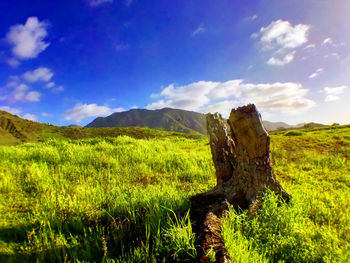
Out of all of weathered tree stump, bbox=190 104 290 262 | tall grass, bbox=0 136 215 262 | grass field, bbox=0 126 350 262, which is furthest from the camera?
weathered tree stump, bbox=190 104 290 262

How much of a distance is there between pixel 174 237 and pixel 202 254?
1.17 ft

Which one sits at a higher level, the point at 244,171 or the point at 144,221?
the point at 244,171

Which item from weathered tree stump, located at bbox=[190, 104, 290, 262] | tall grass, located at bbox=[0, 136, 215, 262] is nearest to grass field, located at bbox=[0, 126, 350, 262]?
tall grass, located at bbox=[0, 136, 215, 262]

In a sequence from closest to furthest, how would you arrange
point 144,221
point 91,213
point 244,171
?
point 144,221
point 91,213
point 244,171

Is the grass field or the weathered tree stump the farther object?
the weathered tree stump

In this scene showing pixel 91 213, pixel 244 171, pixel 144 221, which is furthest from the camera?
pixel 244 171

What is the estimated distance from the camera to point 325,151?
871 cm

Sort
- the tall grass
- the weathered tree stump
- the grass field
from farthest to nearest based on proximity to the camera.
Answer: the weathered tree stump → the tall grass → the grass field

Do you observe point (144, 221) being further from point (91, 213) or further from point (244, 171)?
point (244, 171)

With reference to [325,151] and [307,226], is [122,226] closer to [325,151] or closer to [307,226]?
[307,226]

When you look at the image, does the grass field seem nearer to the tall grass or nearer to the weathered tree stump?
the tall grass

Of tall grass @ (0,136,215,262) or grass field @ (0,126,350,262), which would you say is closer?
grass field @ (0,126,350,262)

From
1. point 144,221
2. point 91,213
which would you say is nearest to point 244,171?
point 144,221

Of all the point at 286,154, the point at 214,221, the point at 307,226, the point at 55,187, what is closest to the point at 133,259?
the point at 214,221
